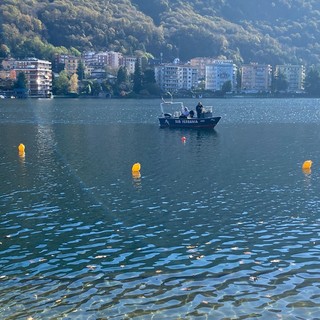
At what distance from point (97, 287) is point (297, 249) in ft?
26.5

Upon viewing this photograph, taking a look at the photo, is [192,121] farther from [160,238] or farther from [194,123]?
[160,238]

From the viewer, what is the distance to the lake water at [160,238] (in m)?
17.5

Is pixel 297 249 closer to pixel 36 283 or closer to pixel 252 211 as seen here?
pixel 252 211

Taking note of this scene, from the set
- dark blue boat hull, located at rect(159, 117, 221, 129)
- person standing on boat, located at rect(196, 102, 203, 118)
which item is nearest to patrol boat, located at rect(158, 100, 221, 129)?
dark blue boat hull, located at rect(159, 117, 221, 129)

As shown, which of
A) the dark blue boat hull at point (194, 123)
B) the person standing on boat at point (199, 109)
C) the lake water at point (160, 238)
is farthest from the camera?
the person standing on boat at point (199, 109)

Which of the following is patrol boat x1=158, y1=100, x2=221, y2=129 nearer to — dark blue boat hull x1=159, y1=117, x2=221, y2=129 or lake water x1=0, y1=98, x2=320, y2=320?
dark blue boat hull x1=159, y1=117, x2=221, y2=129

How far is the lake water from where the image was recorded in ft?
57.4

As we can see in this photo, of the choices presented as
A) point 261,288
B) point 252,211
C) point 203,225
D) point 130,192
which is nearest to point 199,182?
point 130,192

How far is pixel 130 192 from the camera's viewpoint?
109 feet

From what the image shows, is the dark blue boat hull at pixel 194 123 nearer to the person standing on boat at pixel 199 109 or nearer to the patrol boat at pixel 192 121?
the patrol boat at pixel 192 121

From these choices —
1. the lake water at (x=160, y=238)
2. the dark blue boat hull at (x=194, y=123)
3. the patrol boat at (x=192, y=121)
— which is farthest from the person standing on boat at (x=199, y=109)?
the lake water at (x=160, y=238)

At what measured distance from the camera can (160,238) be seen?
23.9 m

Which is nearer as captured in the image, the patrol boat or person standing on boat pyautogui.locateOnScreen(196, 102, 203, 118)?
the patrol boat

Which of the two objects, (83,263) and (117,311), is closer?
(117,311)
